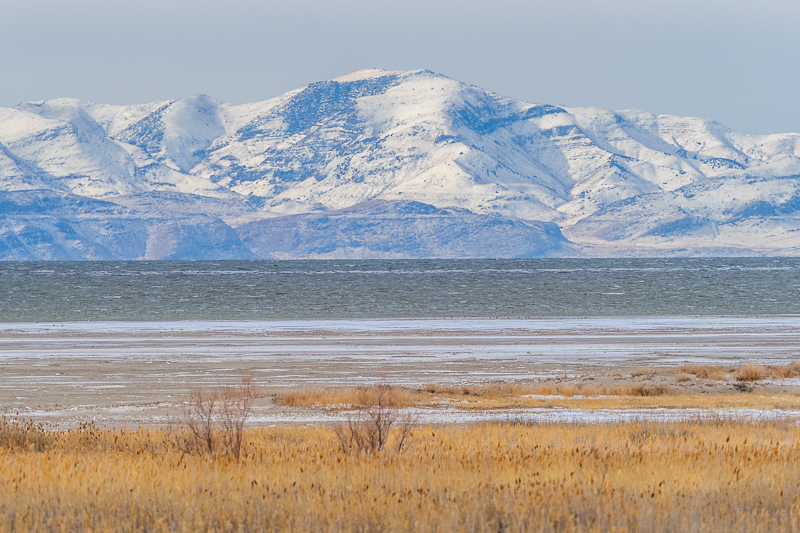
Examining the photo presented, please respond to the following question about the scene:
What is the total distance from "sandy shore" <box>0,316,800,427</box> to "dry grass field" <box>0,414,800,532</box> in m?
7.70

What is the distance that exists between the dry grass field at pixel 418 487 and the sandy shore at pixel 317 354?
7.70m

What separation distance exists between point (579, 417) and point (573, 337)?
90.7 ft

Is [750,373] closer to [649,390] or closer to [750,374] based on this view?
[750,374]

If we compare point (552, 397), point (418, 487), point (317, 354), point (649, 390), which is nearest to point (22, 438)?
point (418, 487)

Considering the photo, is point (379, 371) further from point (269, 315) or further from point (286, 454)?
point (269, 315)

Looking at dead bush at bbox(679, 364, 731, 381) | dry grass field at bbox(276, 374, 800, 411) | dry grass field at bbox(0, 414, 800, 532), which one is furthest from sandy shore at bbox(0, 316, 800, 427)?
dry grass field at bbox(0, 414, 800, 532)

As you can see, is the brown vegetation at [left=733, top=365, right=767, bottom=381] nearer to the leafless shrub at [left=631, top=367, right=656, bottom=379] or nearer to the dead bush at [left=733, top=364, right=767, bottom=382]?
the dead bush at [left=733, top=364, right=767, bottom=382]

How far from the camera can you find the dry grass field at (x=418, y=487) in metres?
9.38

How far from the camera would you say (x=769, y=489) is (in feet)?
34.5

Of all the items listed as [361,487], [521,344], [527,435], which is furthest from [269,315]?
[361,487]

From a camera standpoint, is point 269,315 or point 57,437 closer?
point 57,437

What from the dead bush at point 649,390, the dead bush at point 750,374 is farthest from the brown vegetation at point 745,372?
the dead bush at point 649,390

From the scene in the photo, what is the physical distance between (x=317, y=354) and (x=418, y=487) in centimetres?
2798

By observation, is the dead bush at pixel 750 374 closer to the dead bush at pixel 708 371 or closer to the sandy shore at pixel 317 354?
the dead bush at pixel 708 371
